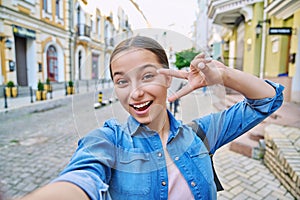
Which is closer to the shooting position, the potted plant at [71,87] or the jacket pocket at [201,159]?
the jacket pocket at [201,159]

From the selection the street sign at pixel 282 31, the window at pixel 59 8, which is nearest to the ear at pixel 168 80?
the street sign at pixel 282 31

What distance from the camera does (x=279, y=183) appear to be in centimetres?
282

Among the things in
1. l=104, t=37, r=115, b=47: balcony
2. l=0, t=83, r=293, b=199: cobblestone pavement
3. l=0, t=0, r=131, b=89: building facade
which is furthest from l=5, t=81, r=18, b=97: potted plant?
l=104, t=37, r=115, b=47: balcony

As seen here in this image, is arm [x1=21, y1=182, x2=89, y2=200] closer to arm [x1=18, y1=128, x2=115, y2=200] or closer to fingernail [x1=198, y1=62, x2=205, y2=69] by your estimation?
arm [x1=18, y1=128, x2=115, y2=200]

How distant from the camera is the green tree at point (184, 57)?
0.90 metres

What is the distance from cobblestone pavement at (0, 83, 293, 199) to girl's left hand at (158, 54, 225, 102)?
178 millimetres

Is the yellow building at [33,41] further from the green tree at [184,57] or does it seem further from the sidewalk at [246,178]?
the green tree at [184,57]

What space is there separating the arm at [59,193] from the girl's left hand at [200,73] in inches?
18.5

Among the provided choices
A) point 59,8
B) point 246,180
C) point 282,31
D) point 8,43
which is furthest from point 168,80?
point 59,8

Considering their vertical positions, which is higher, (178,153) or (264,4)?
(264,4)

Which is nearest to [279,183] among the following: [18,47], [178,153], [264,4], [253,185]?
[253,185]

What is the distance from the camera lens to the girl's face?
0.75 metres

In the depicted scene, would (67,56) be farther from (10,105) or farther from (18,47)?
(10,105)

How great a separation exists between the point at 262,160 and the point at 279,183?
692 mm
